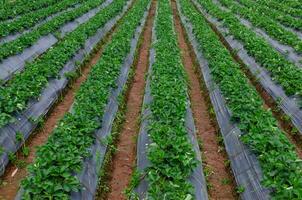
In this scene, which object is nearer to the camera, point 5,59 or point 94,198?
point 94,198

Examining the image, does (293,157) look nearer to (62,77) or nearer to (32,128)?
(32,128)

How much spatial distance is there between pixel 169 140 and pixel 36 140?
3993mm

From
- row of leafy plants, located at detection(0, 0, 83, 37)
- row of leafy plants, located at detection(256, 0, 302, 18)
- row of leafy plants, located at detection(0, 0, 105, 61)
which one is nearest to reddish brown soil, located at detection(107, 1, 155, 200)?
row of leafy plants, located at detection(0, 0, 105, 61)

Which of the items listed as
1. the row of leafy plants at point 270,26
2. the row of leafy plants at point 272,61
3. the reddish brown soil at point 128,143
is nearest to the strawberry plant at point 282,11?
the row of leafy plants at point 270,26

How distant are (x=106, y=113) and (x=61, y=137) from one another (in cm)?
268

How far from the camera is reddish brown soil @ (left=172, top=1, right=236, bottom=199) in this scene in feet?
30.2

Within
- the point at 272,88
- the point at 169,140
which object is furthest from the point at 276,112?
the point at 169,140

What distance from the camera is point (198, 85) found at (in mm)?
15555

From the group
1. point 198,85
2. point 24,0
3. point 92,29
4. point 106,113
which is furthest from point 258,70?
point 24,0

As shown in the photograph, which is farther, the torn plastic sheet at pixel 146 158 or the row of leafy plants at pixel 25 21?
the row of leafy plants at pixel 25 21

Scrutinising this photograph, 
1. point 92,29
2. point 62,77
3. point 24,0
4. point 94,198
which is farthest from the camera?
point 24,0

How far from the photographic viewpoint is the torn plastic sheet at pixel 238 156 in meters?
8.36

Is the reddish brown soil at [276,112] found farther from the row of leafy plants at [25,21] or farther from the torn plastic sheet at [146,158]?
the row of leafy plants at [25,21]

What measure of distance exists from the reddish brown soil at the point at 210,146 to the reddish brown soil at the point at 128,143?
1.87 meters
